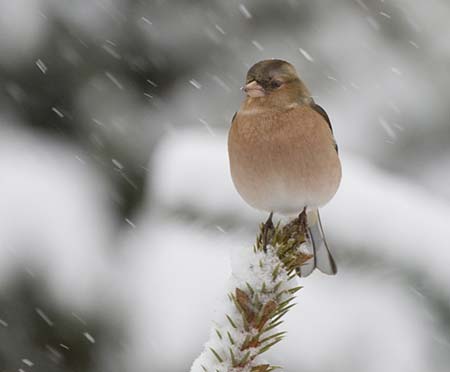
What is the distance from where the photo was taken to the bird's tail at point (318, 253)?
1.45 m

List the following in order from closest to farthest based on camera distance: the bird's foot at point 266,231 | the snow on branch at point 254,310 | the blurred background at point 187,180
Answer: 1. the snow on branch at point 254,310
2. the bird's foot at point 266,231
3. the blurred background at point 187,180

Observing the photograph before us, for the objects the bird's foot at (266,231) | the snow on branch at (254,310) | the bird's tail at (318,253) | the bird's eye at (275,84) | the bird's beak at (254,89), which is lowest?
the snow on branch at (254,310)

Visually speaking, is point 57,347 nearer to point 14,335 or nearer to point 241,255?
point 14,335

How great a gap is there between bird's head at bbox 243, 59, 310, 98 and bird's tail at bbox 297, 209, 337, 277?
260 mm

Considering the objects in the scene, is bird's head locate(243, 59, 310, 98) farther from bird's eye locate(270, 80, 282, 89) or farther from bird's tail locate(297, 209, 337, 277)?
bird's tail locate(297, 209, 337, 277)

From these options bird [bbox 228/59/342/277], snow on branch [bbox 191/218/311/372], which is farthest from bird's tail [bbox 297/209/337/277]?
snow on branch [bbox 191/218/311/372]

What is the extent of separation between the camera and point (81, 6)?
3.09 meters

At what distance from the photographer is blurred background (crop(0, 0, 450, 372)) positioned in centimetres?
171

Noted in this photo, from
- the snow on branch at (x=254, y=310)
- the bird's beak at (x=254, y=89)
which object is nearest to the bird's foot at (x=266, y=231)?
the snow on branch at (x=254, y=310)

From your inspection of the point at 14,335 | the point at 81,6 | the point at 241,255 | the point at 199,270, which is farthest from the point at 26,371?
the point at 241,255

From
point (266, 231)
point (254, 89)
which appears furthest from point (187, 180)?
point (266, 231)

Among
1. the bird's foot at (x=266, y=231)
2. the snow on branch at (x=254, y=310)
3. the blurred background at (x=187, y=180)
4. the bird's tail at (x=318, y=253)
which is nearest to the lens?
the snow on branch at (x=254, y=310)

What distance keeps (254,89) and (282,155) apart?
15 centimetres

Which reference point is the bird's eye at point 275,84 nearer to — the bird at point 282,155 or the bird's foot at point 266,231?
the bird at point 282,155
